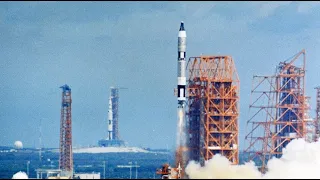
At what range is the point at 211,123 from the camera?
447 feet

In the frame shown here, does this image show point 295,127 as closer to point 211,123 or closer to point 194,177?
point 211,123

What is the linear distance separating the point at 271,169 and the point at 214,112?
13616 mm

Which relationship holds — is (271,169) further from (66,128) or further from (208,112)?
(66,128)

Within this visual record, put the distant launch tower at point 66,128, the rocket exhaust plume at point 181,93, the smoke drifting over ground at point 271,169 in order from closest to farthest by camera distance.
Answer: the smoke drifting over ground at point 271,169
the rocket exhaust plume at point 181,93
the distant launch tower at point 66,128

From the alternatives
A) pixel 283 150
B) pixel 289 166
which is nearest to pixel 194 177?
pixel 289 166

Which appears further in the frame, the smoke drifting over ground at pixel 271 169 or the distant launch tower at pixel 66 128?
the distant launch tower at pixel 66 128

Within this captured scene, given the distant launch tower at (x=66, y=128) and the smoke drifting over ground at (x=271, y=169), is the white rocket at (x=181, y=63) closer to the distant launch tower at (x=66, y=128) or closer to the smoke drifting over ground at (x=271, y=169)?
the smoke drifting over ground at (x=271, y=169)

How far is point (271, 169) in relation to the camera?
413 ft

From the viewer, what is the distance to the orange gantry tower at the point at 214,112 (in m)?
136

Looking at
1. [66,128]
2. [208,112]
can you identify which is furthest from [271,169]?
[66,128]

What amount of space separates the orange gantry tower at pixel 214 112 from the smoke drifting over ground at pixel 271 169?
22.9ft

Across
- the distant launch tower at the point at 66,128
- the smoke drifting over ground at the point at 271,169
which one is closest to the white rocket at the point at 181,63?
the smoke drifting over ground at the point at 271,169

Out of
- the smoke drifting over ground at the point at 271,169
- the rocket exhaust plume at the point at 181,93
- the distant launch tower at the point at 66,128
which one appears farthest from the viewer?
the distant launch tower at the point at 66,128

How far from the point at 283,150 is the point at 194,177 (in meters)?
33.4
